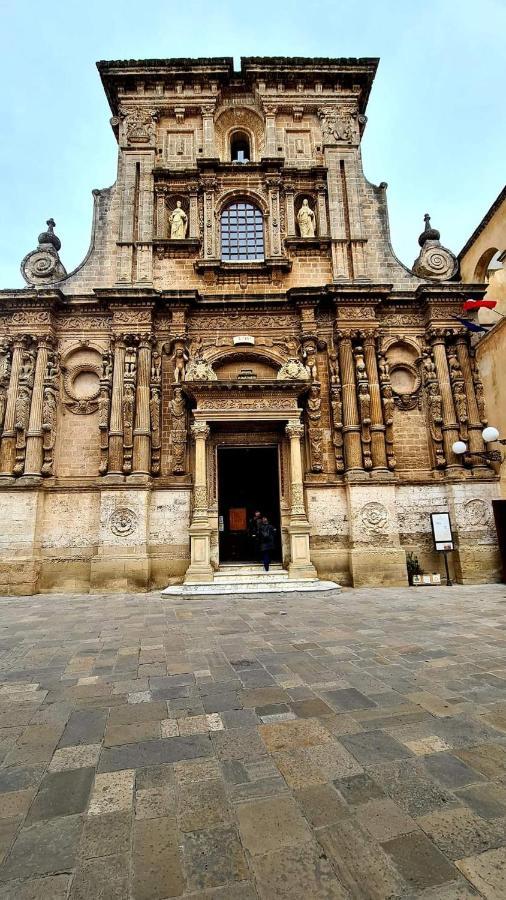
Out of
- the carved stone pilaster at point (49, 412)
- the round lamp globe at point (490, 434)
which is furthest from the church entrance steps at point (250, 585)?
the round lamp globe at point (490, 434)

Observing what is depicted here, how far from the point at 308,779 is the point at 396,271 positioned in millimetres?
16388

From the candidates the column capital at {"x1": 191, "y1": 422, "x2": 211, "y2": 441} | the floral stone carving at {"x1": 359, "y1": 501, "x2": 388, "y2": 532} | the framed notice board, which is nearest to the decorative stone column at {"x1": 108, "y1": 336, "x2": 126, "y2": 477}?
the column capital at {"x1": 191, "y1": 422, "x2": 211, "y2": 441}

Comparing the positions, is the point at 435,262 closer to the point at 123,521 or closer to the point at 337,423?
the point at 337,423

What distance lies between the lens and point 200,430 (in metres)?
13.9

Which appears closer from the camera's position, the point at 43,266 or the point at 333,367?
the point at 333,367

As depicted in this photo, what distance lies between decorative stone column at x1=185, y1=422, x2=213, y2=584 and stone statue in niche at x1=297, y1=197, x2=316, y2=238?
27.0ft

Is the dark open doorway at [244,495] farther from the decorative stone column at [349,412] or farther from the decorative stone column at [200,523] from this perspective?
the decorative stone column at [349,412]

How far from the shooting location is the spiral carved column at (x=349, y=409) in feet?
45.9

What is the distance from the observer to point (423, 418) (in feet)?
49.0

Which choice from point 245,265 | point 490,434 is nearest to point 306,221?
point 245,265

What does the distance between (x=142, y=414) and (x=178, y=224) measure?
743 centimetres

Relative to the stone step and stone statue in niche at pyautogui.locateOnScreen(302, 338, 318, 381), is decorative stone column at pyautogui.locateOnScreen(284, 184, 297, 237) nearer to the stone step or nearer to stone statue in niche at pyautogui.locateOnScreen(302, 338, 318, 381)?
stone statue in niche at pyautogui.locateOnScreen(302, 338, 318, 381)

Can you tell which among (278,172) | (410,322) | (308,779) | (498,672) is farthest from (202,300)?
(308,779)

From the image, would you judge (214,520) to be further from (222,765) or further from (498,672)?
(222,765)
